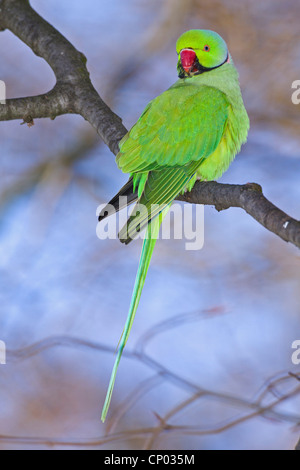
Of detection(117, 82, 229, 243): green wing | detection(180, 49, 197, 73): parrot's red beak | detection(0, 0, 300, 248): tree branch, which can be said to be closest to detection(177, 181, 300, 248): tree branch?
detection(0, 0, 300, 248): tree branch

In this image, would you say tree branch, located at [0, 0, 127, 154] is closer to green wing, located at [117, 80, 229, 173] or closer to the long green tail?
green wing, located at [117, 80, 229, 173]

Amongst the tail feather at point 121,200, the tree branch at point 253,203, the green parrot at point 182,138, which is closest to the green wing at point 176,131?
the green parrot at point 182,138

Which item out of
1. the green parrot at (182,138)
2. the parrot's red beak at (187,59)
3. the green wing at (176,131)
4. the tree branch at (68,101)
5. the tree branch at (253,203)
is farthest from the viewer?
the parrot's red beak at (187,59)

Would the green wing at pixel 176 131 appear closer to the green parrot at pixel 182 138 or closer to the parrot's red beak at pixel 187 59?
the green parrot at pixel 182 138

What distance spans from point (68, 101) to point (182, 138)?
19.6 inches

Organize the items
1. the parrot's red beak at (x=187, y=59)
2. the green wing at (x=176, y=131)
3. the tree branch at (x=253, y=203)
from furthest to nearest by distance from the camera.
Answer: the parrot's red beak at (x=187, y=59), the green wing at (x=176, y=131), the tree branch at (x=253, y=203)

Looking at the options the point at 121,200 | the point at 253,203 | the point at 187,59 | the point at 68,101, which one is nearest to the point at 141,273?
the point at 121,200

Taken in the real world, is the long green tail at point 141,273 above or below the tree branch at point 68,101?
below

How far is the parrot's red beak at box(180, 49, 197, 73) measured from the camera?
8.52 ft

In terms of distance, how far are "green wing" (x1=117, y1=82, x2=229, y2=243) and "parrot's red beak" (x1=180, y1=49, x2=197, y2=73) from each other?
4.0 inches

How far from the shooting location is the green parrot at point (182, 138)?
2.21m

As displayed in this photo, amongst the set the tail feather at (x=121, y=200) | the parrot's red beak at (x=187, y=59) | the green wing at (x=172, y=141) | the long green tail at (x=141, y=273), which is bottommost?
the long green tail at (x=141, y=273)

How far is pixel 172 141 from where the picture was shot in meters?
2.40
